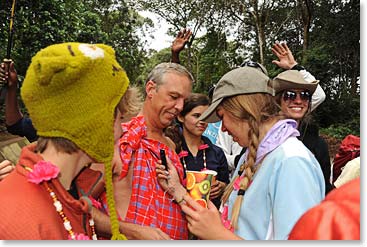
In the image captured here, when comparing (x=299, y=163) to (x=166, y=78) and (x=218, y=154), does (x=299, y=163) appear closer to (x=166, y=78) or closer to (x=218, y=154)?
(x=166, y=78)

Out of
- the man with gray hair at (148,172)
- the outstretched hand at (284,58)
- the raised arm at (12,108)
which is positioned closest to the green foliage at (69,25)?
the raised arm at (12,108)

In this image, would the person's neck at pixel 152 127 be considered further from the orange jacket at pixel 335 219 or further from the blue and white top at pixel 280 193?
the orange jacket at pixel 335 219

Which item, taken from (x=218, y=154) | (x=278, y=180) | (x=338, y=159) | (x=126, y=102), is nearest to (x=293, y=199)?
(x=278, y=180)

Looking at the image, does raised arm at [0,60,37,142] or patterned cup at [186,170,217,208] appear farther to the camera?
raised arm at [0,60,37,142]

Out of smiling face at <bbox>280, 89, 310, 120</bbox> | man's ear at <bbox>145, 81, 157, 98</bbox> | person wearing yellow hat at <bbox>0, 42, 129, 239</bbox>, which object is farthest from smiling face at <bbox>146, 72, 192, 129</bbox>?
person wearing yellow hat at <bbox>0, 42, 129, 239</bbox>

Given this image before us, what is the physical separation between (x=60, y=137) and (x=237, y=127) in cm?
57

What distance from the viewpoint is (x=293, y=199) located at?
1.00 meters

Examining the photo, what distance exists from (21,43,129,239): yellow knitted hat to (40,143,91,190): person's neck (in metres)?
0.04

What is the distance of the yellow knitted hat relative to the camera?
0.86 metres

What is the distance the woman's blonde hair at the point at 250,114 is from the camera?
3.87 ft

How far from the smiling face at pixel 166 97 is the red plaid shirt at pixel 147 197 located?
18cm

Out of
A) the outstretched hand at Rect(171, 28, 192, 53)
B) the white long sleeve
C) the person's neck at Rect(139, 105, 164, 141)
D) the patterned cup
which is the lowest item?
the white long sleeve

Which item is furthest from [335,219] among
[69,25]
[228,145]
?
[69,25]

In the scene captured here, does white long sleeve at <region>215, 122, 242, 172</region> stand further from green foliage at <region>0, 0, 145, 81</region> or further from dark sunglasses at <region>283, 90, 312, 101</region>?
green foliage at <region>0, 0, 145, 81</region>
